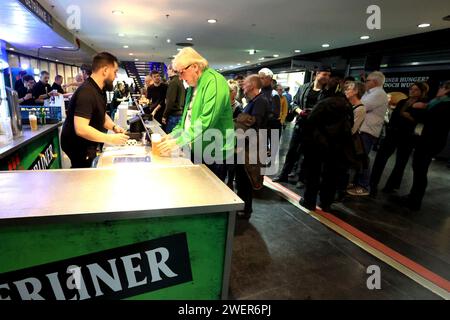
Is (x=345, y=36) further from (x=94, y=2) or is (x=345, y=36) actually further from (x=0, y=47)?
(x=0, y=47)

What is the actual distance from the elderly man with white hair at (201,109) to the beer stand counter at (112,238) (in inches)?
23.6

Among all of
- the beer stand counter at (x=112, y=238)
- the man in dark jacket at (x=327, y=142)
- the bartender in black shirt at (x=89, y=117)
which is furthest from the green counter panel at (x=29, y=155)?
the man in dark jacket at (x=327, y=142)

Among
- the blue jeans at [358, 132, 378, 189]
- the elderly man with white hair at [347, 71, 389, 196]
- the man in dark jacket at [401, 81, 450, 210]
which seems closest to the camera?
the man in dark jacket at [401, 81, 450, 210]

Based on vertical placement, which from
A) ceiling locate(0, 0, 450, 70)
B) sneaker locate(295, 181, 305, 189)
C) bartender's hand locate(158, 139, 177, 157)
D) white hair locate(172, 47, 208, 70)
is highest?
ceiling locate(0, 0, 450, 70)

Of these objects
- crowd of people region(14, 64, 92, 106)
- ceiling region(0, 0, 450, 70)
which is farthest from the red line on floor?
crowd of people region(14, 64, 92, 106)

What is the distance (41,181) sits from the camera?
1245 mm

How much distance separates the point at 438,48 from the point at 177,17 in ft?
19.5

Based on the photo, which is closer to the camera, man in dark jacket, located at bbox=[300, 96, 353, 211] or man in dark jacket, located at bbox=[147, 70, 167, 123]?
man in dark jacket, located at bbox=[300, 96, 353, 211]

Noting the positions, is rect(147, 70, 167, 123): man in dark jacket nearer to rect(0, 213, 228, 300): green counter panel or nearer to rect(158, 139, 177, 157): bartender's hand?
rect(158, 139, 177, 157): bartender's hand

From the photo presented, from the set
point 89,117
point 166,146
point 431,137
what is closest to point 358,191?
point 431,137

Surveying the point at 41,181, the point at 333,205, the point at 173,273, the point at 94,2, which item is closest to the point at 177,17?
the point at 94,2

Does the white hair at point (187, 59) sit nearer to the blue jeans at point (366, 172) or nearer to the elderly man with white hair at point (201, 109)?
the elderly man with white hair at point (201, 109)

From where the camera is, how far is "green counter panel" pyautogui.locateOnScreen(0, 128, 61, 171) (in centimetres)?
220

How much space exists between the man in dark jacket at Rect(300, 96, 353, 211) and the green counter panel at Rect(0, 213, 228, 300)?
2032mm
